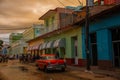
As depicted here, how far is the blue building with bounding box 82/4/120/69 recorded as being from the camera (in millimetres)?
20188

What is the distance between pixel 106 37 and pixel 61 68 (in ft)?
16.9

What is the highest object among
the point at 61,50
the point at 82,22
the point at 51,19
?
the point at 51,19

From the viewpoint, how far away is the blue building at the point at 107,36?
66.2 ft

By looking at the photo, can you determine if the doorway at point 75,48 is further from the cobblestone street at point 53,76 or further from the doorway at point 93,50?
the cobblestone street at point 53,76

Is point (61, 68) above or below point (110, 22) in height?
below

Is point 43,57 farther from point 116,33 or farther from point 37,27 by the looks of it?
point 37,27

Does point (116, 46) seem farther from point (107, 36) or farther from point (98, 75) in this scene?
point (98, 75)

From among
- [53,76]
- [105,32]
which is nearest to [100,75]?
[53,76]

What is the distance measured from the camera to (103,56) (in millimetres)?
21859

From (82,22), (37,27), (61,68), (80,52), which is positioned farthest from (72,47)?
(37,27)

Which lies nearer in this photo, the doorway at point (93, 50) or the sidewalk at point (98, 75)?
the sidewalk at point (98, 75)

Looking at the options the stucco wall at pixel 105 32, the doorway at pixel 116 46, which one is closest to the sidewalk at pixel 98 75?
the doorway at pixel 116 46

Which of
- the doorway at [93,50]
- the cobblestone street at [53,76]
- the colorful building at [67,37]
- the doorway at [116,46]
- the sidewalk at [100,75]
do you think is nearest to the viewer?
the sidewalk at [100,75]

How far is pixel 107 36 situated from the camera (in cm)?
2128
